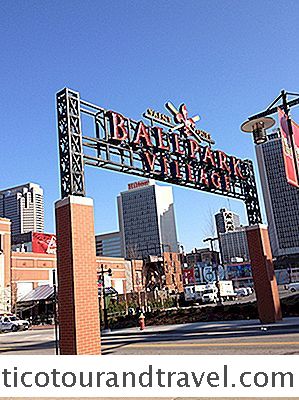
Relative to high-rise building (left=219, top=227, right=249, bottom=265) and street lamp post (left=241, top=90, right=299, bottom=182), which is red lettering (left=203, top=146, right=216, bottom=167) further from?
high-rise building (left=219, top=227, right=249, bottom=265)

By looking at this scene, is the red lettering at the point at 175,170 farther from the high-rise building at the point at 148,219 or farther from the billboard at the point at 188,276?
the high-rise building at the point at 148,219

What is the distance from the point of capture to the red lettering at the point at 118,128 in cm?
1655

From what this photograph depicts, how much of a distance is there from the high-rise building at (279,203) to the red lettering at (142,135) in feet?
499

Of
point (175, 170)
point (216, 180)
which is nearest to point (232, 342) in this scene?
point (175, 170)

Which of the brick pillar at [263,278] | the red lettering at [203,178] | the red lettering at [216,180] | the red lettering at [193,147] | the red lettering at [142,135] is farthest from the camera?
the red lettering at [216,180]

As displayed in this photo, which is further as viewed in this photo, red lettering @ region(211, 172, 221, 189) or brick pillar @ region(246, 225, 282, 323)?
red lettering @ region(211, 172, 221, 189)

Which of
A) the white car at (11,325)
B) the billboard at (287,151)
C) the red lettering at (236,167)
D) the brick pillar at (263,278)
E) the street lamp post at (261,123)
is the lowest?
the white car at (11,325)

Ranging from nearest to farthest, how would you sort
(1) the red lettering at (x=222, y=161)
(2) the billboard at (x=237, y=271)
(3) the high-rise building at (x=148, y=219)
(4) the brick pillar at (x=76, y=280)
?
(4) the brick pillar at (x=76, y=280), (1) the red lettering at (x=222, y=161), (2) the billboard at (x=237, y=271), (3) the high-rise building at (x=148, y=219)

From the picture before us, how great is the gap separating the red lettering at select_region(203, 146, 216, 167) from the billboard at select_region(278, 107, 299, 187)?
1018 cm

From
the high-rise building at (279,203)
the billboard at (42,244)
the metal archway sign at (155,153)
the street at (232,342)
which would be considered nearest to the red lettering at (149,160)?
the metal archway sign at (155,153)

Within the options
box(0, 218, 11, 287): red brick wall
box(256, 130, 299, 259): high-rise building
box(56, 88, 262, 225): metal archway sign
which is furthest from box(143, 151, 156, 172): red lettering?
box(256, 130, 299, 259): high-rise building

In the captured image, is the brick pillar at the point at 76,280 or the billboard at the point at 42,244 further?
the billboard at the point at 42,244

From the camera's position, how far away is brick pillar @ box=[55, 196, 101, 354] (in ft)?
42.4

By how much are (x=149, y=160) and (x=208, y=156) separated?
4651 mm
